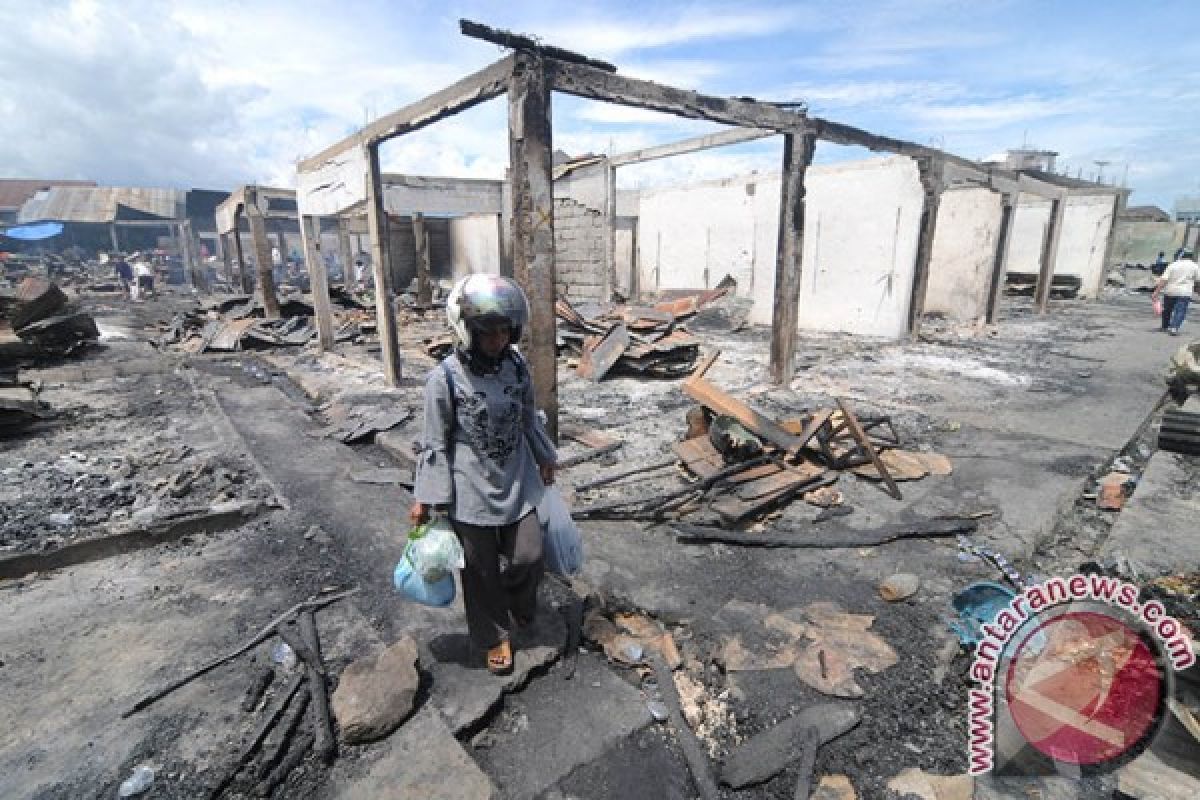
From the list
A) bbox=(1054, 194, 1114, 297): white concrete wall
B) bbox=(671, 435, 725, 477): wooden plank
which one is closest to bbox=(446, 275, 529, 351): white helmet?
bbox=(671, 435, 725, 477): wooden plank

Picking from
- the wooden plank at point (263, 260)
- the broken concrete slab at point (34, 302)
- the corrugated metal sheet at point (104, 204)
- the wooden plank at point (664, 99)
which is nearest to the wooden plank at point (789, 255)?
the wooden plank at point (664, 99)

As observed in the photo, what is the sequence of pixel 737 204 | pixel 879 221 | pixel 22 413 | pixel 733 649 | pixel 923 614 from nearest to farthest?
pixel 733 649
pixel 923 614
pixel 22 413
pixel 879 221
pixel 737 204

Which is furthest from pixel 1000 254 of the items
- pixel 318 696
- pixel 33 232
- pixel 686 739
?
pixel 33 232

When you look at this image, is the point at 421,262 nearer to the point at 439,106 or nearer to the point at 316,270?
the point at 316,270

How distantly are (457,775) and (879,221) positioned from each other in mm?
13124

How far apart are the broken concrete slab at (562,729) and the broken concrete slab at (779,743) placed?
41 centimetres

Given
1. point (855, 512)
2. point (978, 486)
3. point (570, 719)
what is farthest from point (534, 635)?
point (978, 486)

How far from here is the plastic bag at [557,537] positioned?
2.69m

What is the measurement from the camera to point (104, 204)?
101ft

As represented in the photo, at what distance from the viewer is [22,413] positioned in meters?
6.33

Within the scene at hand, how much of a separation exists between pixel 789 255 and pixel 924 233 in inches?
214

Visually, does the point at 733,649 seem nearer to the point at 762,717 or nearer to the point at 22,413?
the point at 762,717

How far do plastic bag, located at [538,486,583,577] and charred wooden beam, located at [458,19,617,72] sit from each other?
3715 millimetres

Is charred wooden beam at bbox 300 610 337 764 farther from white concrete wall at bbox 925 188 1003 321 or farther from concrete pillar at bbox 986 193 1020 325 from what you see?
concrete pillar at bbox 986 193 1020 325
